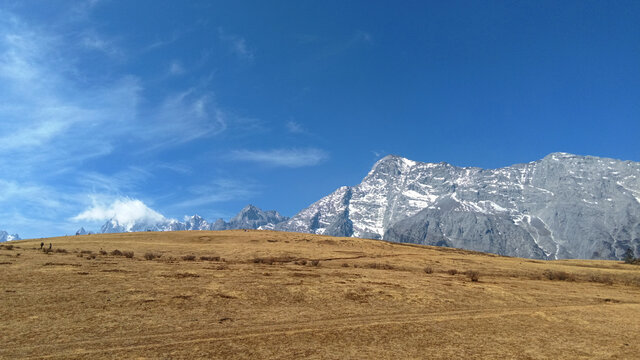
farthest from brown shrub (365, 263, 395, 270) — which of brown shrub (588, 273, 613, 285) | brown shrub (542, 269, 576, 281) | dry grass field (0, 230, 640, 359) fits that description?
brown shrub (588, 273, 613, 285)

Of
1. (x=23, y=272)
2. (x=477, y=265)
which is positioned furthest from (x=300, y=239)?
(x=23, y=272)

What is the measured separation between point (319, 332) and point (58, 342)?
37.5 ft

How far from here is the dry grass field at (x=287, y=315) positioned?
16.6m

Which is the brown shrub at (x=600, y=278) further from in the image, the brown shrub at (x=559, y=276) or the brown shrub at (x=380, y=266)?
the brown shrub at (x=380, y=266)

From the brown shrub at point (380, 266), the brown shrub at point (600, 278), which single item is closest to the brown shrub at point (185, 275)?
the brown shrub at point (380, 266)

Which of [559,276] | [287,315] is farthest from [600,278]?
[287,315]

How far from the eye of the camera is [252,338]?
17.7m

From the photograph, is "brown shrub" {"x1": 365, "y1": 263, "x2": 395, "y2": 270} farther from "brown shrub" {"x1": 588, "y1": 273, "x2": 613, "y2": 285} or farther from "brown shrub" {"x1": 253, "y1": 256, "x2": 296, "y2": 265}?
"brown shrub" {"x1": 588, "y1": 273, "x2": 613, "y2": 285}

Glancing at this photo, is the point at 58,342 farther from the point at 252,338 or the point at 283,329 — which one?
the point at 283,329

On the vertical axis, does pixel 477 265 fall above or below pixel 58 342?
above

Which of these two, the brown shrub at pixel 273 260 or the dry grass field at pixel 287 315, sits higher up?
the brown shrub at pixel 273 260

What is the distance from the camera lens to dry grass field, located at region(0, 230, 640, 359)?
16.6m

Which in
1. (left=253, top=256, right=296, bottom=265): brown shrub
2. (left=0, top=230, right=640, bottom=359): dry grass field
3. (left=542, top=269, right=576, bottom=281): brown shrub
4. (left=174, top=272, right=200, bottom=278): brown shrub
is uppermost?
(left=542, top=269, right=576, bottom=281): brown shrub

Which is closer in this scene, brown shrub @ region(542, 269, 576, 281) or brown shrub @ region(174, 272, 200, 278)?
brown shrub @ region(174, 272, 200, 278)
